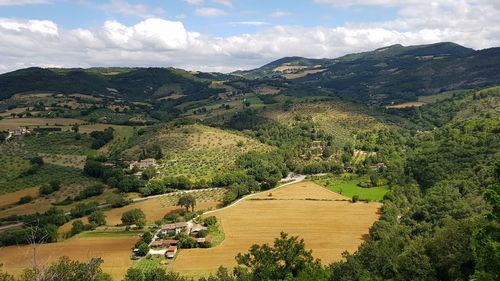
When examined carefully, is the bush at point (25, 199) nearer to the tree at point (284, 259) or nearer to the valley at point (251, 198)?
the valley at point (251, 198)

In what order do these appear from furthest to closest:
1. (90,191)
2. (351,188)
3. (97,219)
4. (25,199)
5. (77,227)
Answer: (351,188) → (90,191) → (25,199) → (97,219) → (77,227)

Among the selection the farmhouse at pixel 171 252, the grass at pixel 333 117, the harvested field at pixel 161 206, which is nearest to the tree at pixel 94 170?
the harvested field at pixel 161 206

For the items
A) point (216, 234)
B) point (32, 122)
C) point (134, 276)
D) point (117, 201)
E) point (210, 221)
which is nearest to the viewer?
point (134, 276)

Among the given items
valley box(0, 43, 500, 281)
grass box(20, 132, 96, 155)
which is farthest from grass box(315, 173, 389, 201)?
grass box(20, 132, 96, 155)

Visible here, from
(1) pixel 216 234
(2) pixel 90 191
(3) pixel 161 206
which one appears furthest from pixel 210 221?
(2) pixel 90 191

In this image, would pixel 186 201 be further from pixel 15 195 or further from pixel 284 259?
pixel 284 259

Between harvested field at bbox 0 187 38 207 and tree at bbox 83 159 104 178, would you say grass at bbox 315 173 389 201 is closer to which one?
tree at bbox 83 159 104 178

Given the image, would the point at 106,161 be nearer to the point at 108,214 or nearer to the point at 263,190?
the point at 108,214

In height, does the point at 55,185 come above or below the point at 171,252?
above
